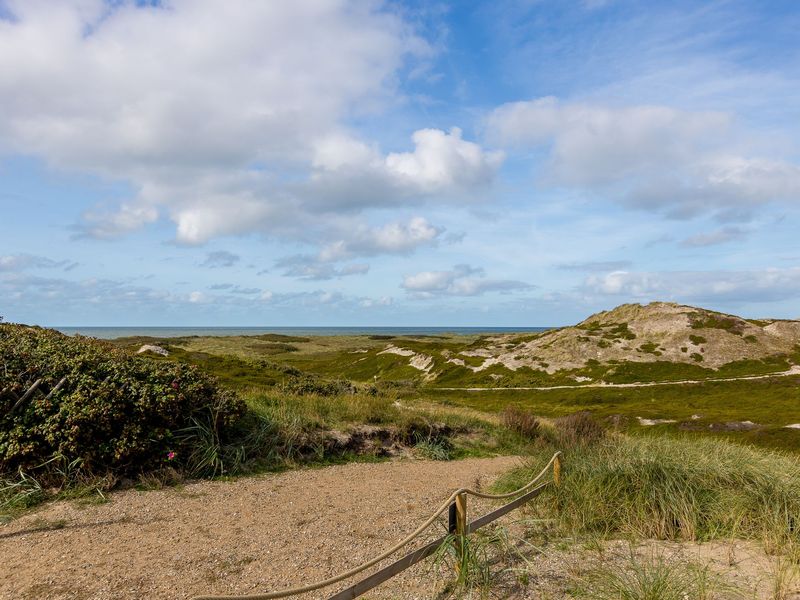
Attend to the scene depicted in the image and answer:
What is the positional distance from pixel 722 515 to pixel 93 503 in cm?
1126

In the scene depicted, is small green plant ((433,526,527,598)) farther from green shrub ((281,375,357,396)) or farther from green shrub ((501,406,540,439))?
Answer: green shrub ((281,375,357,396))

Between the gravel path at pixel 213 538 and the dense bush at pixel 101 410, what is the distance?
1.08 metres

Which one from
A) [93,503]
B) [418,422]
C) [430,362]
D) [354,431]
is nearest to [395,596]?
[93,503]

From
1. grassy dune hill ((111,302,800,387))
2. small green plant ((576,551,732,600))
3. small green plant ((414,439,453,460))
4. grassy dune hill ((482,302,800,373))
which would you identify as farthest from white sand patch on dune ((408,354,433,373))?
small green plant ((576,551,732,600))

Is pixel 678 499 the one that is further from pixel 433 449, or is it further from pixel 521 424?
pixel 521 424

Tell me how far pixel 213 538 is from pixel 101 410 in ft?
13.8

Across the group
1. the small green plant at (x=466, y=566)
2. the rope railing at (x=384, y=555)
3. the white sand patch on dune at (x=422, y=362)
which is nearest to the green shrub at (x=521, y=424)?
the rope railing at (x=384, y=555)

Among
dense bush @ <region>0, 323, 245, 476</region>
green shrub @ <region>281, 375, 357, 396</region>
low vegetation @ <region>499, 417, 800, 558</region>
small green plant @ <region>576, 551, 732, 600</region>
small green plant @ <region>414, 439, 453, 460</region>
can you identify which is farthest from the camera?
→ green shrub @ <region>281, 375, 357, 396</region>

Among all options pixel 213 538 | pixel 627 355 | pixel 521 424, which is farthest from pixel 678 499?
pixel 627 355

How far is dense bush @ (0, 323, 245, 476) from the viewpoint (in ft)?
33.4

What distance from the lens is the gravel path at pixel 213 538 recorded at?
6625 mm

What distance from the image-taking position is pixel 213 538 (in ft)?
26.8

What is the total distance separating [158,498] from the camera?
986cm

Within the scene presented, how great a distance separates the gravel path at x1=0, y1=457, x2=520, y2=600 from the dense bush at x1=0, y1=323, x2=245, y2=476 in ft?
3.55
